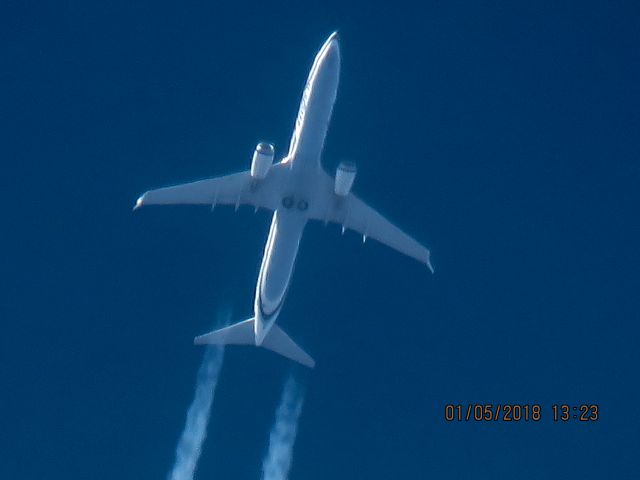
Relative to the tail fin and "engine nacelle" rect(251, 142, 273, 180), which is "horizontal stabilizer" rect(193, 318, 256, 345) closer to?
the tail fin

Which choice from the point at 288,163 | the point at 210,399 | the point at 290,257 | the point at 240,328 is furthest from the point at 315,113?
the point at 210,399

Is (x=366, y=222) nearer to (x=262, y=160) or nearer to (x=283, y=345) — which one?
(x=262, y=160)

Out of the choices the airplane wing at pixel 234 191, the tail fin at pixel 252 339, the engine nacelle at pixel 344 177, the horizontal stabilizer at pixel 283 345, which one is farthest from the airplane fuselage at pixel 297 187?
the engine nacelle at pixel 344 177

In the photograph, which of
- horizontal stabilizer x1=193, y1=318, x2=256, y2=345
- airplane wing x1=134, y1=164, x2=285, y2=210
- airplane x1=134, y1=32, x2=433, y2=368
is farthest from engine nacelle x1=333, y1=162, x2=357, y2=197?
horizontal stabilizer x1=193, y1=318, x2=256, y2=345

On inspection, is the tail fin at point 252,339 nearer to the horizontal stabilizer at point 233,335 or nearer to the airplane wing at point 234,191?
the horizontal stabilizer at point 233,335

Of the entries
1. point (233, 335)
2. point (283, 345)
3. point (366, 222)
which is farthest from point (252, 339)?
point (366, 222)

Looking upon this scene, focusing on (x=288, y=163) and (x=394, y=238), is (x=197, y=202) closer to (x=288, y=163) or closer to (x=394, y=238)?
(x=288, y=163)
